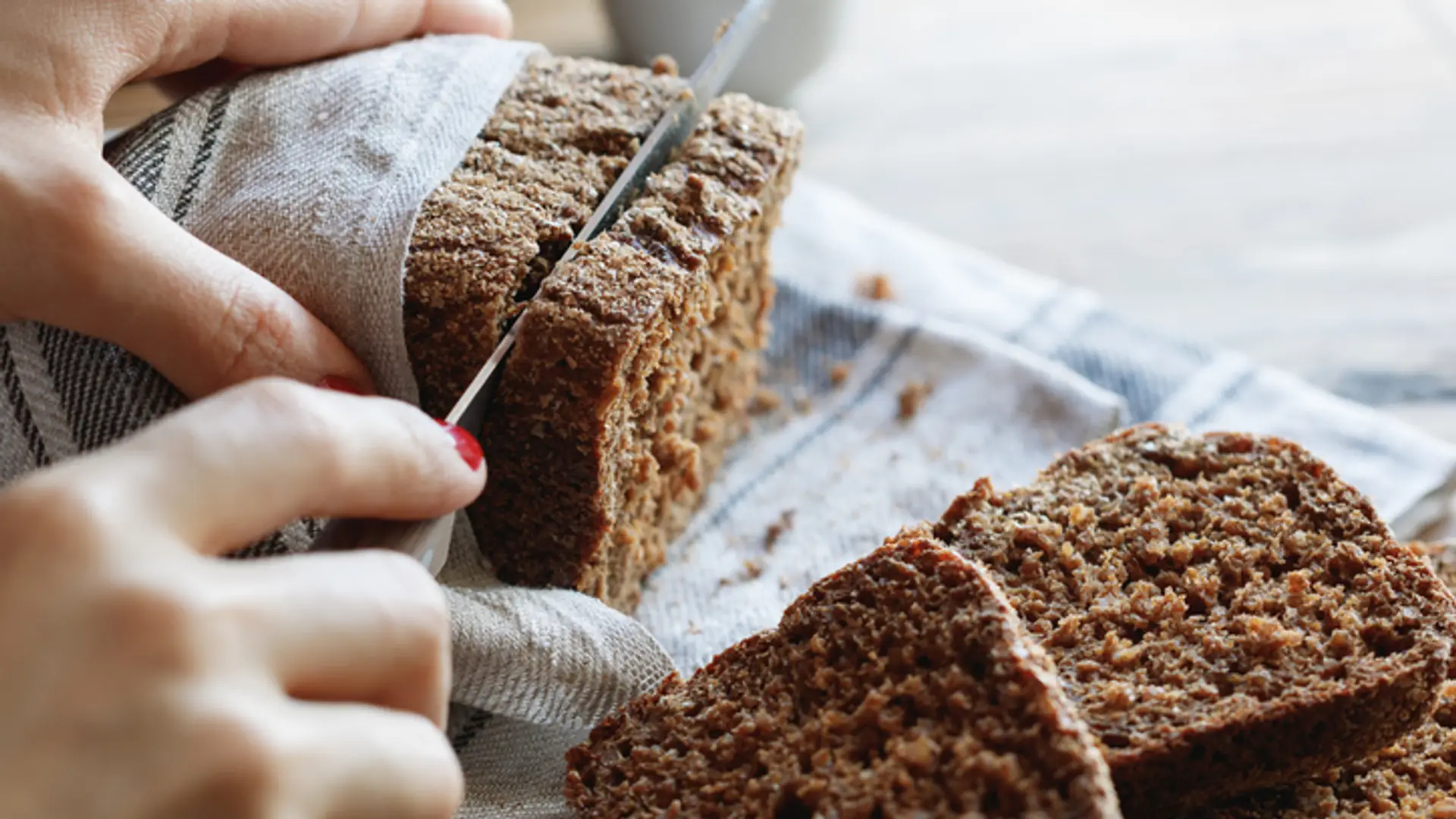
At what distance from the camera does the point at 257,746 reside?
52.0 inches

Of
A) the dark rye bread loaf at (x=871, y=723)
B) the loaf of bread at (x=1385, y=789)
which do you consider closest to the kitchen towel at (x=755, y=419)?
the dark rye bread loaf at (x=871, y=723)

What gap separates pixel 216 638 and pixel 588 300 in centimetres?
93

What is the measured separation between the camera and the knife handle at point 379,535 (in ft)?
5.85

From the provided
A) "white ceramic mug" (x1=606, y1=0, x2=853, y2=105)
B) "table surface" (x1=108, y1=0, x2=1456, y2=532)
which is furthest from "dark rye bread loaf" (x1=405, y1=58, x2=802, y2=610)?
"table surface" (x1=108, y1=0, x2=1456, y2=532)

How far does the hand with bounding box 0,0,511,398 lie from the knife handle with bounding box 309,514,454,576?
1.02 feet

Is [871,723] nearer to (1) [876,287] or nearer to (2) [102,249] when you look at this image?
(2) [102,249]

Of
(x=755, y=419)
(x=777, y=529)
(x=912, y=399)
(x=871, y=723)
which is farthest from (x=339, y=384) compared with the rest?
(x=912, y=399)

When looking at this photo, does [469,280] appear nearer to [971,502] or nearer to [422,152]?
[422,152]

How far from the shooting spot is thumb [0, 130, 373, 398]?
1.93m

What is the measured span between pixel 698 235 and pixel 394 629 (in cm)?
105

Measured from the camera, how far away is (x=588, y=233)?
2.27m

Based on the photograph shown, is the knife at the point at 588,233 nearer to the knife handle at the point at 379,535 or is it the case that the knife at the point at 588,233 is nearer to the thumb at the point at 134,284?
the knife handle at the point at 379,535

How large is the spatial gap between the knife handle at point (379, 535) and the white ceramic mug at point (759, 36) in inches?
79.0

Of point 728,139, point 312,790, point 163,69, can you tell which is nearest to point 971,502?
point 728,139
